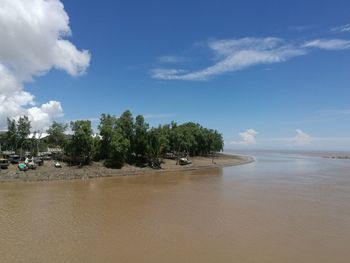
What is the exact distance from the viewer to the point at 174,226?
1778 centimetres

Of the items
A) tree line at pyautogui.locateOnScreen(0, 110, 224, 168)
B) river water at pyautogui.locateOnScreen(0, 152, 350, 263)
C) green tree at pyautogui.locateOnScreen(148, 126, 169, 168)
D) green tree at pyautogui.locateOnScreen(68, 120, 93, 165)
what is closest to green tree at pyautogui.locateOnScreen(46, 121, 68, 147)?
tree line at pyautogui.locateOnScreen(0, 110, 224, 168)

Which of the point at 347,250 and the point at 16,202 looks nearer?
the point at 347,250

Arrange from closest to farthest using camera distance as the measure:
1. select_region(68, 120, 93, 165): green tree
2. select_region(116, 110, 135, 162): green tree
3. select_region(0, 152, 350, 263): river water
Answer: select_region(0, 152, 350, 263): river water < select_region(68, 120, 93, 165): green tree < select_region(116, 110, 135, 162): green tree

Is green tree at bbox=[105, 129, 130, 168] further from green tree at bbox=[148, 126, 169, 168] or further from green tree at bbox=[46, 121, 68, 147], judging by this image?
green tree at bbox=[46, 121, 68, 147]

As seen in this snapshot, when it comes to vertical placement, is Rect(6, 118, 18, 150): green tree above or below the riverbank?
above

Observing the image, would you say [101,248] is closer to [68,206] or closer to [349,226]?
[68,206]

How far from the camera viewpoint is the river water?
13430 millimetres

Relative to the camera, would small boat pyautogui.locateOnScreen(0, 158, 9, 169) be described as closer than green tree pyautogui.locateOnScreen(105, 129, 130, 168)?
Yes

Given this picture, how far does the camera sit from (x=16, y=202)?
977 inches

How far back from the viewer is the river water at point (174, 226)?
13430mm

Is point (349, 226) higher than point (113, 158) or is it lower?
lower

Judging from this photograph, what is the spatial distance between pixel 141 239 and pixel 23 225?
8024 millimetres

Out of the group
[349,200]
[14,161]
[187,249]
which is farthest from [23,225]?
[14,161]

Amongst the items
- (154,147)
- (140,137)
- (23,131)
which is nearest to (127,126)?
(140,137)
